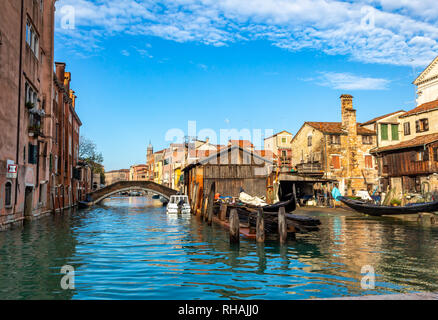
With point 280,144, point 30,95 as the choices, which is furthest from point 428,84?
point 30,95

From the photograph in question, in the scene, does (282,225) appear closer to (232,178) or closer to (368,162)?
(232,178)

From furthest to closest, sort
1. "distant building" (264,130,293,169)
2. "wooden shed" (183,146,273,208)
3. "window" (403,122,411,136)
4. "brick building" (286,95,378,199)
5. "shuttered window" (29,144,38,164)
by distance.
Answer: "distant building" (264,130,293,169) → "brick building" (286,95,378,199) → "wooden shed" (183,146,273,208) → "window" (403,122,411,136) → "shuttered window" (29,144,38,164)

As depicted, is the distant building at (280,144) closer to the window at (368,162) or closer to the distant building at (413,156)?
the window at (368,162)

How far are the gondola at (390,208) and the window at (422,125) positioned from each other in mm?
9329

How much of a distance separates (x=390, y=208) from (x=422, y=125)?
35.7 ft

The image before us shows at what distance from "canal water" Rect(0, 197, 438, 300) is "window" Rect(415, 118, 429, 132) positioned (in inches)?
650

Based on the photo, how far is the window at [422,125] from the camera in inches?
1203

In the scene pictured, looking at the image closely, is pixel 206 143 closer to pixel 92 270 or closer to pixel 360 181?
pixel 360 181

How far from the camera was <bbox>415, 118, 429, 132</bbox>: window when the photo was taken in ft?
100

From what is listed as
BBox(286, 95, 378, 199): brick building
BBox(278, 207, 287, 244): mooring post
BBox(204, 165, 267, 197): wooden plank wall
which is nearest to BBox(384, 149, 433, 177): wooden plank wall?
BBox(286, 95, 378, 199): brick building

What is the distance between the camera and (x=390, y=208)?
24.3 metres

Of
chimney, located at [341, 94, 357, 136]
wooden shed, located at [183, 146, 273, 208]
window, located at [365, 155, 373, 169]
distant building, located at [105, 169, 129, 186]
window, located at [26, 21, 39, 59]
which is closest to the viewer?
window, located at [26, 21, 39, 59]

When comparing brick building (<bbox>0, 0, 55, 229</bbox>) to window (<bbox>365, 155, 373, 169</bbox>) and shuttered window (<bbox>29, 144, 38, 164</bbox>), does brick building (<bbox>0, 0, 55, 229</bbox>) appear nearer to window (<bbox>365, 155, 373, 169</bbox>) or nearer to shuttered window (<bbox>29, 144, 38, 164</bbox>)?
shuttered window (<bbox>29, 144, 38, 164</bbox>)
